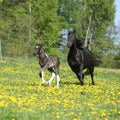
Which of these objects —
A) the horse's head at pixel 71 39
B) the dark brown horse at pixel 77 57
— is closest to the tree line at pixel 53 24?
the dark brown horse at pixel 77 57

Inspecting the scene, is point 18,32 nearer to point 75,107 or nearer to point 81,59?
point 81,59

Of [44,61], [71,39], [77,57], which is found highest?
[71,39]

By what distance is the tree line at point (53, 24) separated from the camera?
56.4 metres

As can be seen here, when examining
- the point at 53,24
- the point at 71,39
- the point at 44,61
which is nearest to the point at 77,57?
the point at 71,39

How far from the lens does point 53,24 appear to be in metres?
59.1

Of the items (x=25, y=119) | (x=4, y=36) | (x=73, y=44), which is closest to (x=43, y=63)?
(x=73, y=44)

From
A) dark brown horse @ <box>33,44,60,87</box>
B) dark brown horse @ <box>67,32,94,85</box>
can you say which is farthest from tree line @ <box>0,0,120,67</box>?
dark brown horse @ <box>33,44,60,87</box>

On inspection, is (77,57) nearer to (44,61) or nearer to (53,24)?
(44,61)

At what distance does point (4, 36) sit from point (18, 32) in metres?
3.82

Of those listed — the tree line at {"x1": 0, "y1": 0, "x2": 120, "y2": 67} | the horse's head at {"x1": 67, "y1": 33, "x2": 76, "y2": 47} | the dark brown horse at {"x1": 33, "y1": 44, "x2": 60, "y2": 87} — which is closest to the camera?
the dark brown horse at {"x1": 33, "y1": 44, "x2": 60, "y2": 87}

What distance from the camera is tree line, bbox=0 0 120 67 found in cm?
5644

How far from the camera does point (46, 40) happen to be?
181 feet

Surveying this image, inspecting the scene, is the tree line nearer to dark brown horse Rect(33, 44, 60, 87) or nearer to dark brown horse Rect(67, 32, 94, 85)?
dark brown horse Rect(67, 32, 94, 85)

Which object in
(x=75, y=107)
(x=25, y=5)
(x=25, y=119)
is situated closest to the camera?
(x=25, y=119)
